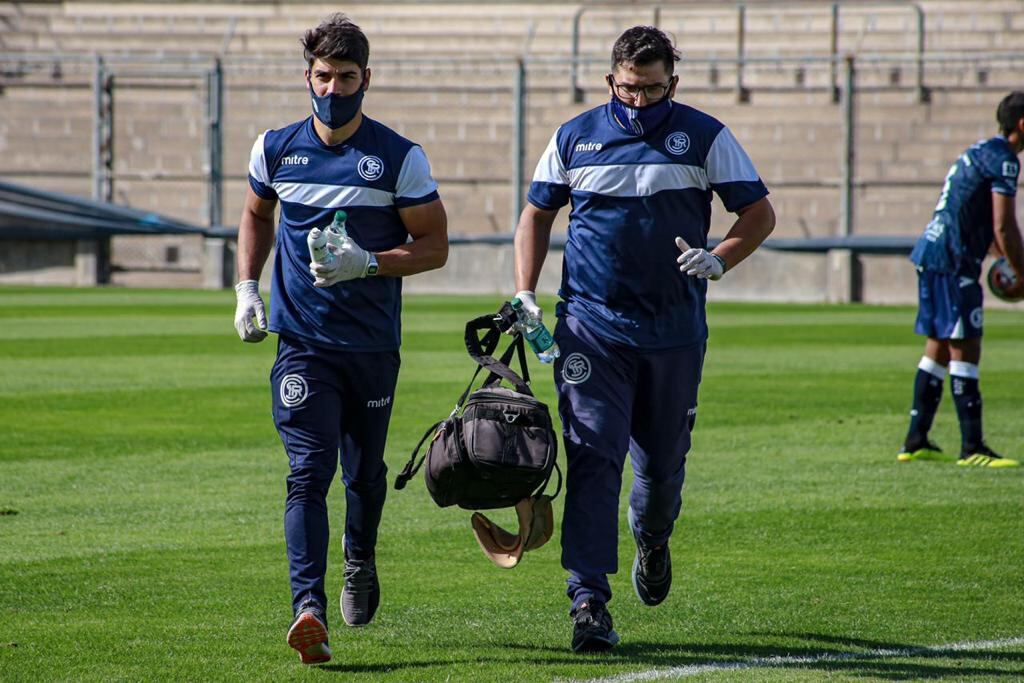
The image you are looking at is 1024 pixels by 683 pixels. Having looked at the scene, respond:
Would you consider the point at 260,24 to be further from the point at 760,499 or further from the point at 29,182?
the point at 760,499

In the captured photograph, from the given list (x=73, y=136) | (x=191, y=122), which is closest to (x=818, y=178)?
(x=191, y=122)

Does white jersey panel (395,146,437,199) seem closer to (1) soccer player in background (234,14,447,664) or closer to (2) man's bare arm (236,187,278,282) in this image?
(1) soccer player in background (234,14,447,664)

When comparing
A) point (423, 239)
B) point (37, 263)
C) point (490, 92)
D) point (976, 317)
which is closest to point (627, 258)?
point (423, 239)

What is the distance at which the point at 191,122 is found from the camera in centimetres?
3077

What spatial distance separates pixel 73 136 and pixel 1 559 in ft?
83.3

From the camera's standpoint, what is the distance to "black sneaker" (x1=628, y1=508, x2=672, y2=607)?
19.7 feet

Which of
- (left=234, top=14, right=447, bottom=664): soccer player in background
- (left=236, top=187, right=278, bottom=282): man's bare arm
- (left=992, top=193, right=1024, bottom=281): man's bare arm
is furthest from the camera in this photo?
(left=992, top=193, right=1024, bottom=281): man's bare arm

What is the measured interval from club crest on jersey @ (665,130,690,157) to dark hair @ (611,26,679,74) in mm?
226

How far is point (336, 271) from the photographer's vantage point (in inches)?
210

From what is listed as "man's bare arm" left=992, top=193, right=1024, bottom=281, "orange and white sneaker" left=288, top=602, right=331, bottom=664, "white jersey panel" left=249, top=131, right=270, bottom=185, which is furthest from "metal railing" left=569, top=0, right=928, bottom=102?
"orange and white sneaker" left=288, top=602, right=331, bottom=664

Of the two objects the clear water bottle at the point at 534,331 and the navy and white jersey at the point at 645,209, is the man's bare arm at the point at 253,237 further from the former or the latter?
the navy and white jersey at the point at 645,209

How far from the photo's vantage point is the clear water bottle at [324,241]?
5262 mm

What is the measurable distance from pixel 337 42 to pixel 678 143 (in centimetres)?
123

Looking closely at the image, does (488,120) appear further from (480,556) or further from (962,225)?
(480,556)
